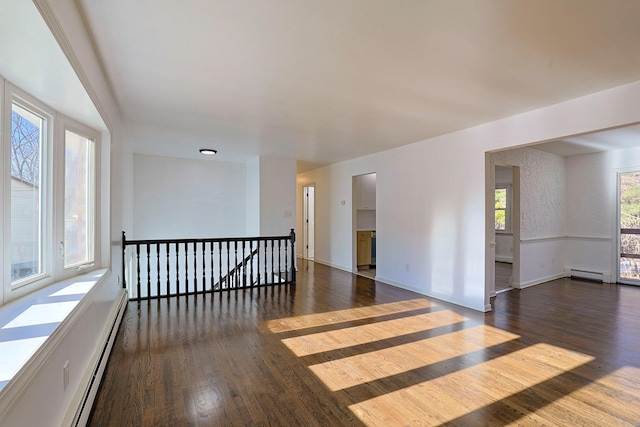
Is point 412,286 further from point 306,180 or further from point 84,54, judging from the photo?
point 84,54

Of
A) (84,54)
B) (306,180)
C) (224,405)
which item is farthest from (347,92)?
(306,180)

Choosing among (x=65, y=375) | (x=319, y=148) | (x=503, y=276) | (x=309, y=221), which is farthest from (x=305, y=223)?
(x=65, y=375)

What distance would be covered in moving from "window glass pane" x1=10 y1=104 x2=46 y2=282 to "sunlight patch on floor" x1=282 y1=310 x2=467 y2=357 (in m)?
2.06

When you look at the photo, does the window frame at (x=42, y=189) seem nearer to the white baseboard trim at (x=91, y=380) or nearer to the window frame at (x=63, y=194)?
the window frame at (x=63, y=194)

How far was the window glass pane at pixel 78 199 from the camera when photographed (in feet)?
8.05

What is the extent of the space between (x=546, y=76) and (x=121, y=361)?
429 centimetres

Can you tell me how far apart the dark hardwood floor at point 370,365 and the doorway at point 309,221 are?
177 inches

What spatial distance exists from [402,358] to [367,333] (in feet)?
2.00

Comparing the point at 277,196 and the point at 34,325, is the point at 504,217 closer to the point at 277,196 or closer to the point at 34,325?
the point at 277,196

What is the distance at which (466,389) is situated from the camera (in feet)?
7.39

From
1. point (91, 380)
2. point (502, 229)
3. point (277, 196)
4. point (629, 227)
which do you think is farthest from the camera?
point (502, 229)

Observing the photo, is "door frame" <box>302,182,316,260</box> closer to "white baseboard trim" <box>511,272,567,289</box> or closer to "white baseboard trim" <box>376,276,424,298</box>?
"white baseboard trim" <box>376,276,424,298</box>

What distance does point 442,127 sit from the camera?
165 inches

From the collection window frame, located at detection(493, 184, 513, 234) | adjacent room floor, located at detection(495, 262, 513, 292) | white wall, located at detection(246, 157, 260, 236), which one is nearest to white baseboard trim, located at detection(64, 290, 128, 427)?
white wall, located at detection(246, 157, 260, 236)
